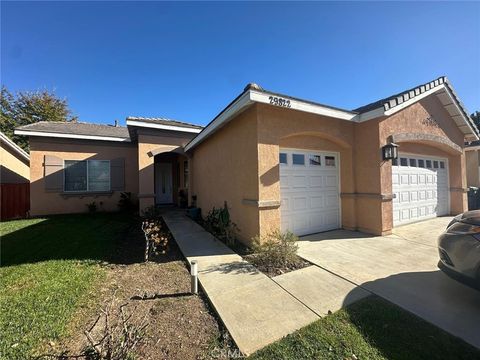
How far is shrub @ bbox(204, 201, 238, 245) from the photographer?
230 inches

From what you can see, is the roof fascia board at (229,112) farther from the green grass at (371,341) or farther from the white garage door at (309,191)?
the green grass at (371,341)

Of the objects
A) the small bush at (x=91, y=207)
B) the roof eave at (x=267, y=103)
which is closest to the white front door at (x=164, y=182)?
the small bush at (x=91, y=207)

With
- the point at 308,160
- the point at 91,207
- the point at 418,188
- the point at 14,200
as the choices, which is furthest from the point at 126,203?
the point at 418,188

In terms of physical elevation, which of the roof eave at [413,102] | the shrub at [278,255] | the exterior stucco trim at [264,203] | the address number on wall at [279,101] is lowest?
the shrub at [278,255]

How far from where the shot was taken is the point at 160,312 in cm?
284

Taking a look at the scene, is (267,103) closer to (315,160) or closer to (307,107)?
(307,107)

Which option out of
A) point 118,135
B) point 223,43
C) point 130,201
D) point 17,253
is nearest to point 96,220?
point 130,201

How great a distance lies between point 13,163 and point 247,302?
54.7ft

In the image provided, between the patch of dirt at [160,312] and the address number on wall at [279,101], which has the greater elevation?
the address number on wall at [279,101]

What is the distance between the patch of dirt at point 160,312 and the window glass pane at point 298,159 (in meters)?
3.96

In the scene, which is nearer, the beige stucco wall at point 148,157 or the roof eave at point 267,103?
the roof eave at point 267,103

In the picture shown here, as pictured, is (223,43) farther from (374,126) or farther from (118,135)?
(118,135)

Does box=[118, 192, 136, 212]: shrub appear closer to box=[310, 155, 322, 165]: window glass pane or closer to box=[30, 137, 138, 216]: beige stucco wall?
box=[30, 137, 138, 216]: beige stucco wall

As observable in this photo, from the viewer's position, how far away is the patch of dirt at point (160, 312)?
7.29 feet
